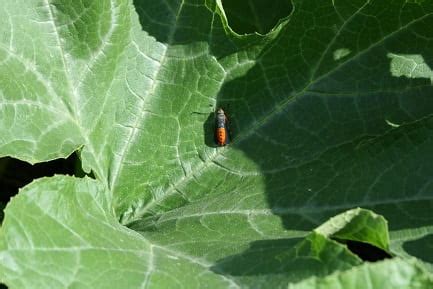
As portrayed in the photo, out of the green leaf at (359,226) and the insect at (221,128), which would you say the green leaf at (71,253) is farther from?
the insect at (221,128)

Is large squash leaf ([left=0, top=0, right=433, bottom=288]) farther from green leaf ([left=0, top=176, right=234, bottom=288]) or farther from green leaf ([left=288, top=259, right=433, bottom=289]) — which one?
green leaf ([left=288, top=259, right=433, bottom=289])

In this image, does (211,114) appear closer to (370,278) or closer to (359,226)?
(359,226)

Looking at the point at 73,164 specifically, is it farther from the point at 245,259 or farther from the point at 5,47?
the point at 245,259

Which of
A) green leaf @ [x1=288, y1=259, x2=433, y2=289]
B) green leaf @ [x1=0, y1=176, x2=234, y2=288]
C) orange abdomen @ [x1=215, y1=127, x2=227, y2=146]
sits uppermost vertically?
green leaf @ [x1=288, y1=259, x2=433, y2=289]

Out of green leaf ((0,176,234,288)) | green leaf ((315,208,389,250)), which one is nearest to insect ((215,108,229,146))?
green leaf ((0,176,234,288))

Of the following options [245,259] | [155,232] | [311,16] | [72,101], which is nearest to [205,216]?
[155,232]

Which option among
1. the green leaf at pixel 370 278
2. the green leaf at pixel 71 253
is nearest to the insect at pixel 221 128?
the green leaf at pixel 71 253

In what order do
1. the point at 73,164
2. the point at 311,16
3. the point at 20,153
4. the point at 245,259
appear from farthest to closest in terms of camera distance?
the point at 73,164
the point at 311,16
the point at 20,153
the point at 245,259
